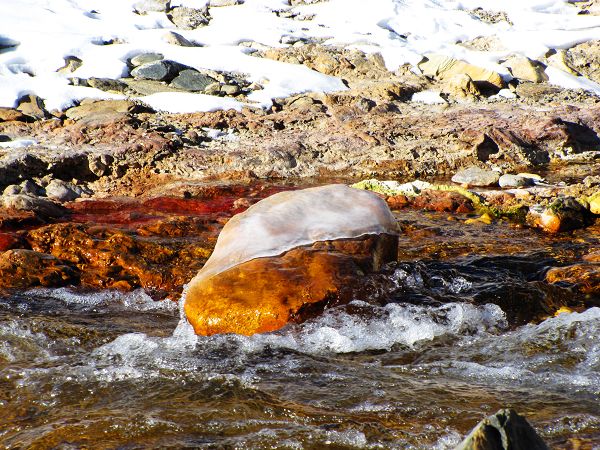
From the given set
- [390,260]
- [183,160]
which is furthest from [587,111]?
[390,260]

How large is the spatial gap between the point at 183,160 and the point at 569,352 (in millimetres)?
6154

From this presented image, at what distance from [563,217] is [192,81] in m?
6.88

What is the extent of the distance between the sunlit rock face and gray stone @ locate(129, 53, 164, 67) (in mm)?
7545

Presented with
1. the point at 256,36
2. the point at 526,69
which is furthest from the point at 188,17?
the point at 526,69

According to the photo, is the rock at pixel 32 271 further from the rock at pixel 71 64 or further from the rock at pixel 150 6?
the rock at pixel 150 6

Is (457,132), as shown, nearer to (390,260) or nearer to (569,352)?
(390,260)

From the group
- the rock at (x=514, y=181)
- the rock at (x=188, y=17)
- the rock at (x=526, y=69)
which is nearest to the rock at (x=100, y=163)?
the rock at (x=514, y=181)

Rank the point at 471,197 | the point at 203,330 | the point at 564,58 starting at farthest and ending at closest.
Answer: the point at 564,58 → the point at 471,197 → the point at 203,330

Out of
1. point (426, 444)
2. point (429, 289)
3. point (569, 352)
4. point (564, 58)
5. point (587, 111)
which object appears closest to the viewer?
point (426, 444)

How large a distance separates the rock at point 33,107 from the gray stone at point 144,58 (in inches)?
81.2

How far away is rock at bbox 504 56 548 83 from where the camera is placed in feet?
38.5

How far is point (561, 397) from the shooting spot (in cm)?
269

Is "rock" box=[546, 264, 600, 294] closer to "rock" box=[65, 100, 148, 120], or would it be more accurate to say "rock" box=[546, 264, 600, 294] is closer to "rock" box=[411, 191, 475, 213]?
"rock" box=[411, 191, 475, 213]

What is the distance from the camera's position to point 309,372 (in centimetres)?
306
